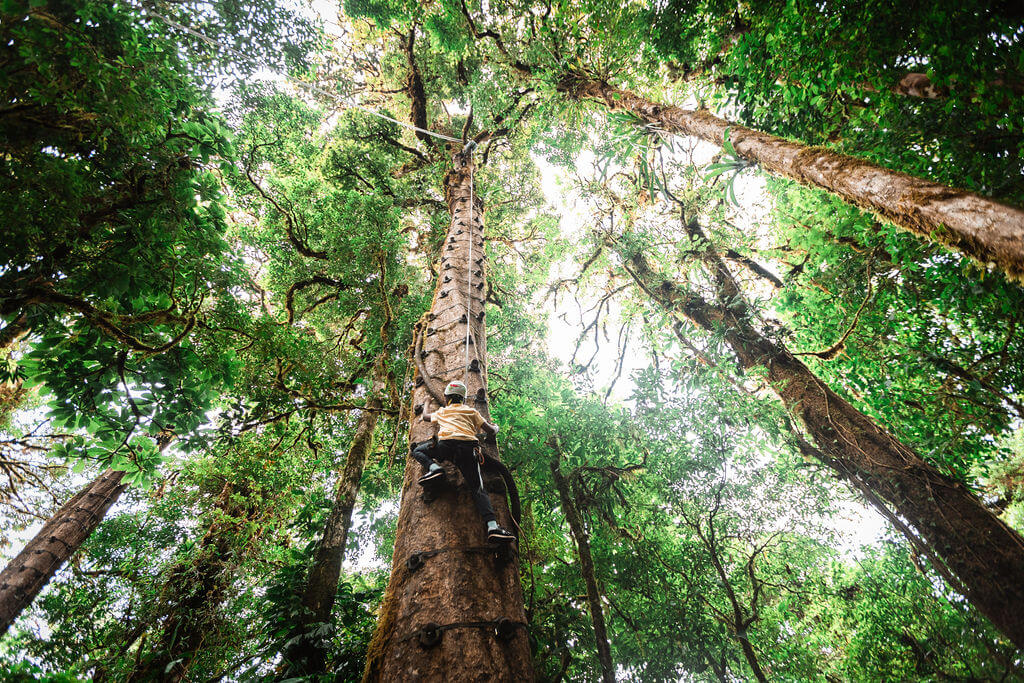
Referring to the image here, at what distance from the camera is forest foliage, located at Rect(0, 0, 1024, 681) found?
283 centimetres

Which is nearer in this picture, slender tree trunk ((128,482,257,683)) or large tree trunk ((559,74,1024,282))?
large tree trunk ((559,74,1024,282))

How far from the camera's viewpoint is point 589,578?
5.19 m

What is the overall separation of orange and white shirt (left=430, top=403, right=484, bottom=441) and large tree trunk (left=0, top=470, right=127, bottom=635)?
648 cm

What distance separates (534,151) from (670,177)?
10.9ft

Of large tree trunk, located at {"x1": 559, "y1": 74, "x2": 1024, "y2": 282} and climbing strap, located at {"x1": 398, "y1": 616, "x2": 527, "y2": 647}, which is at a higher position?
large tree trunk, located at {"x1": 559, "y1": 74, "x2": 1024, "y2": 282}

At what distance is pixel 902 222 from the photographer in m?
2.50

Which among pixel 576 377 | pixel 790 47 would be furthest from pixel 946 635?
pixel 790 47

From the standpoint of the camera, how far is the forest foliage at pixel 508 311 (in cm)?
283

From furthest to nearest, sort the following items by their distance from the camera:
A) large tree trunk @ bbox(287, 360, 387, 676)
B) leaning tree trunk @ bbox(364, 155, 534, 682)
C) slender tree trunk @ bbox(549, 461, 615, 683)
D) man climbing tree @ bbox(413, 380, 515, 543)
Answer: slender tree trunk @ bbox(549, 461, 615, 683) < large tree trunk @ bbox(287, 360, 387, 676) < man climbing tree @ bbox(413, 380, 515, 543) < leaning tree trunk @ bbox(364, 155, 534, 682)

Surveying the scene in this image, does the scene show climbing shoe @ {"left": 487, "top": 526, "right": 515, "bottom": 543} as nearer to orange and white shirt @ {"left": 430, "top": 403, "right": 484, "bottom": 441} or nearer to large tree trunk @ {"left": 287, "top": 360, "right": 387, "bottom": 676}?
orange and white shirt @ {"left": 430, "top": 403, "right": 484, "bottom": 441}

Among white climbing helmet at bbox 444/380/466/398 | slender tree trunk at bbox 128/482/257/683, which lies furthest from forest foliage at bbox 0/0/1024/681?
white climbing helmet at bbox 444/380/466/398

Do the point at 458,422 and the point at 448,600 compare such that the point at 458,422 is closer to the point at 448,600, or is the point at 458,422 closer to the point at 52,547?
the point at 448,600

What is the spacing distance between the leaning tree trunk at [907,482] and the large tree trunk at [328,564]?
6.20m

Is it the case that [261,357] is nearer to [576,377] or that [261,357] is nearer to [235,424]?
[235,424]
